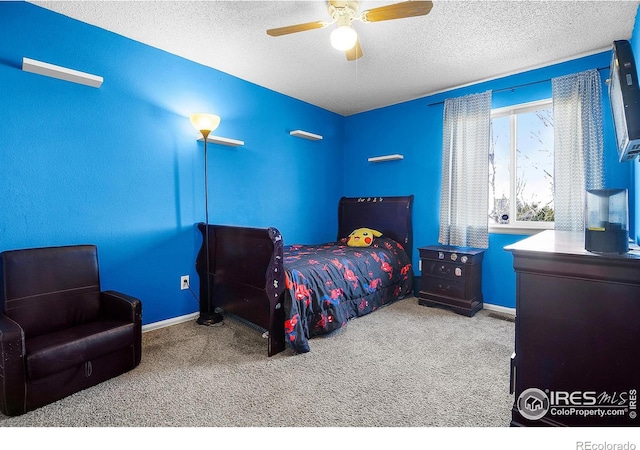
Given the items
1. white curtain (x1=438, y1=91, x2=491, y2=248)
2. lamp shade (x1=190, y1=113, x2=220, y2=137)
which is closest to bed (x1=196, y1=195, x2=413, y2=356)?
white curtain (x1=438, y1=91, x2=491, y2=248)

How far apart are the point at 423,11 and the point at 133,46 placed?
2328mm

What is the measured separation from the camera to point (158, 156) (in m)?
2.80

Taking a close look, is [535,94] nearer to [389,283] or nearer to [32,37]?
[389,283]

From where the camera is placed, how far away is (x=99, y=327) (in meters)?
1.94

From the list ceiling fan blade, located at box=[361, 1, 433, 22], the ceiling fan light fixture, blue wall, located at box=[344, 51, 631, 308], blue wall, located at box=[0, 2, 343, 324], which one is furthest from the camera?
blue wall, located at box=[344, 51, 631, 308]

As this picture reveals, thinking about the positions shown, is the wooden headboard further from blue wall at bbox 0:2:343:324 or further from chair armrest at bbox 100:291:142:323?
chair armrest at bbox 100:291:142:323

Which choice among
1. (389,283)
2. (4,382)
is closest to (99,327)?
(4,382)

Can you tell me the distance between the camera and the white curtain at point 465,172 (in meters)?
3.34

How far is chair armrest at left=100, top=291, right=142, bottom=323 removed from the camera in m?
2.04

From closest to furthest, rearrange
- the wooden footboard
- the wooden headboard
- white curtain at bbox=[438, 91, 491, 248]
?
the wooden footboard < white curtain at bbox=[438, 91, 491, 248] < the wooden headboard

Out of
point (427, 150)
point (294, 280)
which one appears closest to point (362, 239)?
point (427, 150)

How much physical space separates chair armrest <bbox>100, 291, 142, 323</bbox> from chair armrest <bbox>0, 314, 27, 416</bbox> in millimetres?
521

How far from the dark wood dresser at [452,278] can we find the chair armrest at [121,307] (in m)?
2.74

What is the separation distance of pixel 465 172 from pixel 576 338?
248 cm
